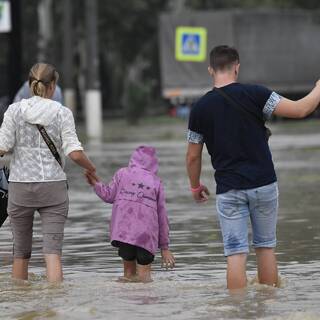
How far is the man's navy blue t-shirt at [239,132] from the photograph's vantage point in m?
8.05

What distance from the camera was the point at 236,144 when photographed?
8.06 meters

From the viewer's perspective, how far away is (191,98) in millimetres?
45250

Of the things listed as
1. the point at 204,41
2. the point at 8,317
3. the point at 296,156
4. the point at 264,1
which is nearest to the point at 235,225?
the point at 8,317

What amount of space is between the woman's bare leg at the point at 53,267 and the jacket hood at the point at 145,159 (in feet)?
3.24

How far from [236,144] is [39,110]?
1.60 meters

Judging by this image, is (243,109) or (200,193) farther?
(200,193)

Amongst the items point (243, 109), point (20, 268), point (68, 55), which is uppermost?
point (243, 109)

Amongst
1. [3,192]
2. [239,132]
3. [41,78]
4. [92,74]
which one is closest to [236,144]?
[239,132]

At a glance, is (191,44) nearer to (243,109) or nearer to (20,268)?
(20,268)

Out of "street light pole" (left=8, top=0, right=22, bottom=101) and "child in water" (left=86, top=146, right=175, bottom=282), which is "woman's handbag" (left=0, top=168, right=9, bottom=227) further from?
"street light pole" (left=8, top=0, right=22, bottom=101)

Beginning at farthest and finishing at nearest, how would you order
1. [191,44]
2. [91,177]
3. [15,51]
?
[191,44]
[15,51]
[91,177]

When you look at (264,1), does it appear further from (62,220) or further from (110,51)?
(62,220)

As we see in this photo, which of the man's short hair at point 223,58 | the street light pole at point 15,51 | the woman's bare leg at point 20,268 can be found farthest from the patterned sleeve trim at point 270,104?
the street light pole at point 15,51

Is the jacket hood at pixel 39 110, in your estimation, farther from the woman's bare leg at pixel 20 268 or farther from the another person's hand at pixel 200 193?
the another person's hand at pixel 200 193
